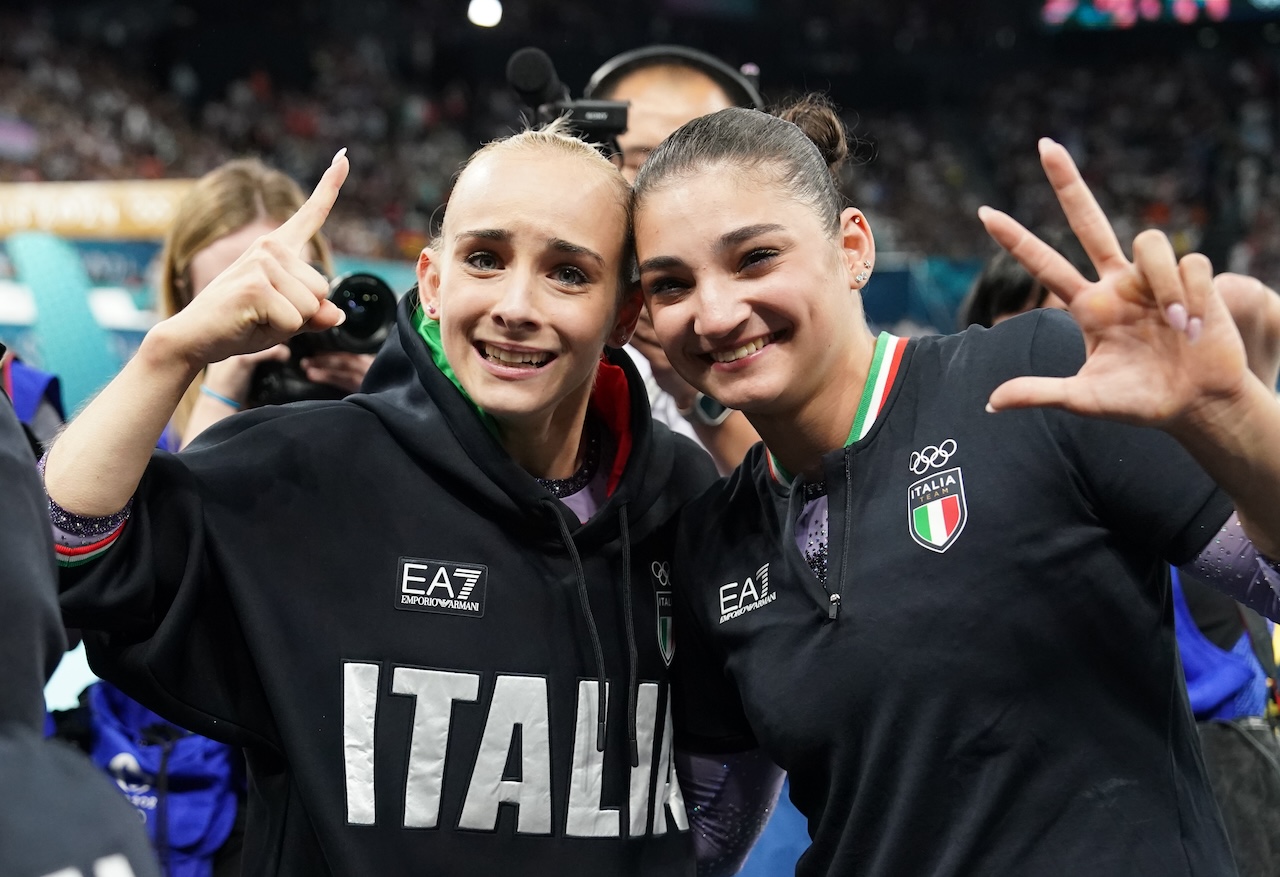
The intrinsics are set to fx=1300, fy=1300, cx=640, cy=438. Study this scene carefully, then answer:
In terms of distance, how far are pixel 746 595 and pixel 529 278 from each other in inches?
20.0

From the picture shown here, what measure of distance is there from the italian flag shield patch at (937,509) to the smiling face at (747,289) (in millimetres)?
204

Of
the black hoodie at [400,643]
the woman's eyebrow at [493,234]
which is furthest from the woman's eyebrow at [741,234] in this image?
the black hoodie at [400,643]

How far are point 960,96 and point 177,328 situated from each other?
21861mm

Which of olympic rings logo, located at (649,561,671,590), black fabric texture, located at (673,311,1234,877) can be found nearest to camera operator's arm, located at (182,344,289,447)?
olympic rings logo, located at (649,561,671,590)

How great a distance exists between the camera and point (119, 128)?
14.8 metres

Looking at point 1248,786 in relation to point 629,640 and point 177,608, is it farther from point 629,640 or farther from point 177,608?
point 177,608

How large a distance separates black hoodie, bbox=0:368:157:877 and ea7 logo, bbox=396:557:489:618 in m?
0.78

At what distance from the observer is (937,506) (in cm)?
158

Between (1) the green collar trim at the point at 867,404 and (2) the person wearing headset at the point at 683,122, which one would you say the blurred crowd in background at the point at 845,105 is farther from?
(1) the green collar trim at the point at 867,404

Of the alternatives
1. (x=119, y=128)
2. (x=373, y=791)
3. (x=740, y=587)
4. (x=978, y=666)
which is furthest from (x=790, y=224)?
(x=119, y=128)

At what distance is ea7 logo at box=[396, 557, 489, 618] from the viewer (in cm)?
168

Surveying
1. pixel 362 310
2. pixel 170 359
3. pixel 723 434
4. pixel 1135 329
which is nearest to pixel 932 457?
pixel 1135 329

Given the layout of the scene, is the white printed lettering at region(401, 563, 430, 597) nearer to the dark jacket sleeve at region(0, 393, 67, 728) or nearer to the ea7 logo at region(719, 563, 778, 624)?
the ea7 logo at region(719, 563, 778, 624)

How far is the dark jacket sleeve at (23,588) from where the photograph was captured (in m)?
0.82
